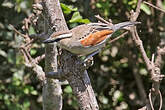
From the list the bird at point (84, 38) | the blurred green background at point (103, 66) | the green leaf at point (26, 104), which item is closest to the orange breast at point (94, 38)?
the bird at point (84, 38)

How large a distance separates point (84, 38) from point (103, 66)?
6.75ft

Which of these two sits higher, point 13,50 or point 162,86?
point 13,50

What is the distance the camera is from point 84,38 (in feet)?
8.62

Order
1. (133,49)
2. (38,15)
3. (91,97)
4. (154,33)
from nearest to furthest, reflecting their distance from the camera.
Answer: (91,97), (38,15), (154,33), (133,49)

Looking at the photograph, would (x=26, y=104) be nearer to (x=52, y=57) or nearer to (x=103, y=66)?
(x=103, y=66)

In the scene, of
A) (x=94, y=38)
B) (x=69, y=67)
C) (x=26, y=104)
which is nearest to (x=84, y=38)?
(x=94, y=38)

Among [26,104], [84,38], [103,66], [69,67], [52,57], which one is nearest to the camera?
[69,67]

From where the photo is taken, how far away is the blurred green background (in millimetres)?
4215

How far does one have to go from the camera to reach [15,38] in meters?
4.27

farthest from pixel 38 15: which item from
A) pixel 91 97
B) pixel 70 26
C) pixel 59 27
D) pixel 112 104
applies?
pixel 112 104

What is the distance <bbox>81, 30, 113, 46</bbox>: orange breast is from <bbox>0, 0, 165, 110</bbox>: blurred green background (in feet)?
4.20

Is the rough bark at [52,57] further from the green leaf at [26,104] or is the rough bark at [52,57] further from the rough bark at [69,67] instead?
the green leaf at [26,104]

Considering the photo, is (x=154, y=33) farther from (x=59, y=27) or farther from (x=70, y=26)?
(x=59, y=27)

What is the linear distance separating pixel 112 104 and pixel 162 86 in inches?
23.6
